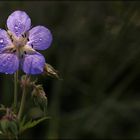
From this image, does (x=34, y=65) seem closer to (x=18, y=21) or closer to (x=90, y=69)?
(x=18, y=21)

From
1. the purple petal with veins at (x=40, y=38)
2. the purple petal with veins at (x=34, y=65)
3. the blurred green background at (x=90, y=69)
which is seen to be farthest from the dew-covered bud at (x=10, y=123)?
the blurred green background at (x=90, y=69)

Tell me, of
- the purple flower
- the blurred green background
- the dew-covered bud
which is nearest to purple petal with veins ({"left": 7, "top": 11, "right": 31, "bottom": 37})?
the purple flower

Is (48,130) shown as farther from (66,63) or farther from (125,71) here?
(125,71)

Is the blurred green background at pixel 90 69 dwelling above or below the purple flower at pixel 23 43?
below

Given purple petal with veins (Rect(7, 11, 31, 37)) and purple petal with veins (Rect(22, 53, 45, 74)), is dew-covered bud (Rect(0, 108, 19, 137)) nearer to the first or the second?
purple petal with veins (Rect(22, 53, 45, 74))

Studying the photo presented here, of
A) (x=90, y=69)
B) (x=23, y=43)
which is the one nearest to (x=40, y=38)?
(x=23, y=43)

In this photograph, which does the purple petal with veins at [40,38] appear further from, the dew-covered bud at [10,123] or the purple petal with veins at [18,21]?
the dew-covered bud at [10,123]

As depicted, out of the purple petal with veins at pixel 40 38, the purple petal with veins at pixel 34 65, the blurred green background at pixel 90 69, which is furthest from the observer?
the blurred green background at pixel 90 69
